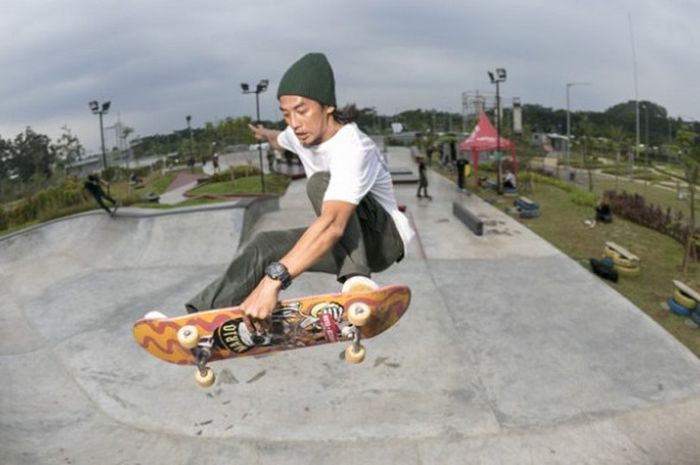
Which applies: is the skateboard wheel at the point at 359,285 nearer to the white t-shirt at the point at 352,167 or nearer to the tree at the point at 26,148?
the white t-shirt at the point at 352,167

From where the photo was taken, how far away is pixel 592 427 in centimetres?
661

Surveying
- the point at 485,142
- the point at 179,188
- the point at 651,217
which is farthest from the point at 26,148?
the point at 651,217

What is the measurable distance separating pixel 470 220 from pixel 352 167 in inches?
583

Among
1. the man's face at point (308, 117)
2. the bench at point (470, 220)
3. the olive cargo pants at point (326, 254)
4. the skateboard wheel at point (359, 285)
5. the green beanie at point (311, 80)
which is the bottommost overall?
the bench at point (470, 220)

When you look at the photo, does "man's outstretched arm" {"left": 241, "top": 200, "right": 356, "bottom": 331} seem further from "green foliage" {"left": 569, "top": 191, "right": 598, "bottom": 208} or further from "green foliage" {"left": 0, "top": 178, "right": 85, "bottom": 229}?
"green foliage" {"left": 569, "top": 191, "right": 598, "bottom": 208}

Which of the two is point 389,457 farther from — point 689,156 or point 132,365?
point 689,156

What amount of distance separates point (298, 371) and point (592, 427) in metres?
4.15

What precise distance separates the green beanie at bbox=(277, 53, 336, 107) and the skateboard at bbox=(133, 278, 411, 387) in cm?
97

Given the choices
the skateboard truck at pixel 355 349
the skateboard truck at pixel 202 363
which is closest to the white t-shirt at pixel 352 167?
the skateboard truck at pixel 355 349

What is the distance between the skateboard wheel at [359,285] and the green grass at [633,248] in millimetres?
8568

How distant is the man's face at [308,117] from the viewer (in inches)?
105

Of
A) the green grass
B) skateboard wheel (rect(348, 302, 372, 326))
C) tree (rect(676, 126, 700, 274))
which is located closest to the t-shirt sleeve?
skateboard wheel (rect(348, 302, 372, 326))

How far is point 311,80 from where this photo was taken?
104 inches

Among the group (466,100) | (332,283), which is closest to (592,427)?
(332,283)
